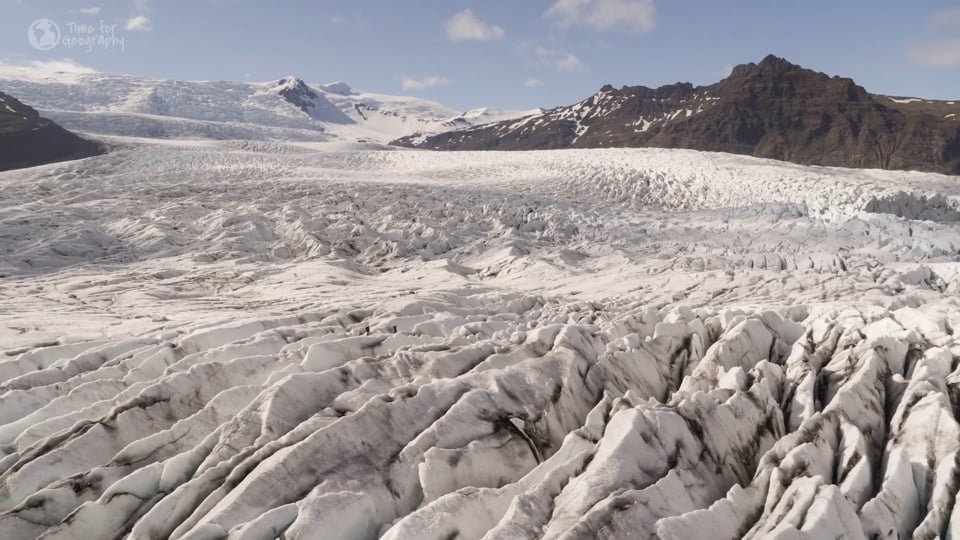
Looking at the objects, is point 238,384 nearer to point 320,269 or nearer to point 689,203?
point 320,269

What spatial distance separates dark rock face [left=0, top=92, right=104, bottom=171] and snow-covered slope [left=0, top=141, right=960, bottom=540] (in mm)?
48935

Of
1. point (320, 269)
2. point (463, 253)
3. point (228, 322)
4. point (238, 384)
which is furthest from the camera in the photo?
point (463, 253)

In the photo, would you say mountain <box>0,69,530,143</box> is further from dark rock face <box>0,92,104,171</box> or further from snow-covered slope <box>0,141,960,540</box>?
snow-covered slope <box>0,141,960,540</box>

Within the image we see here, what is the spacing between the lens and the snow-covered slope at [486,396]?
5.54 m

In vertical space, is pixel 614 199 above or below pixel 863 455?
above

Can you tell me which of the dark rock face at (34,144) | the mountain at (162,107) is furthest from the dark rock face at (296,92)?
the dark rock face at (34,144)

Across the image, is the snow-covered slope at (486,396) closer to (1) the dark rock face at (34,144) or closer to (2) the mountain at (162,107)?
(1) the dark rock face at (34,144)

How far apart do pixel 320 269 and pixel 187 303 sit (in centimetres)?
390

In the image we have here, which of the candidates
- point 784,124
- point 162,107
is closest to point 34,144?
point 162,107

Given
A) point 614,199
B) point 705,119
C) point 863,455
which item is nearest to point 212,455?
point 863,455

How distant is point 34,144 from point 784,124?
442 feet

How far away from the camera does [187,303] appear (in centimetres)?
1316

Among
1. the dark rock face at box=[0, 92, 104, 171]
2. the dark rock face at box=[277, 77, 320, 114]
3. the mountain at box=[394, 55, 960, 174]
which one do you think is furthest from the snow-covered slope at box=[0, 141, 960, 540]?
the dark rock face at box=[277, 77, 320, 114]

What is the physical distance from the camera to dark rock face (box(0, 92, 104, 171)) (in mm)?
55906
